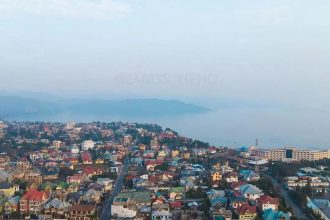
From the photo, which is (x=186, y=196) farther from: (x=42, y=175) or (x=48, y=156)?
(x=48, y=156)

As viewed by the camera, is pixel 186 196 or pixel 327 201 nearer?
pixel 327 201

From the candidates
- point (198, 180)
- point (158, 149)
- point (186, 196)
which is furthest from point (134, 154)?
point (186, 196)

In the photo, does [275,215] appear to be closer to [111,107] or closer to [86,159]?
[86,159]

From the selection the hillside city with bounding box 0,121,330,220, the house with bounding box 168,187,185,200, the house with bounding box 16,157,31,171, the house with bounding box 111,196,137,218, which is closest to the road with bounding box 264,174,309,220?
the hillside city with bounding box 0,121,330,220

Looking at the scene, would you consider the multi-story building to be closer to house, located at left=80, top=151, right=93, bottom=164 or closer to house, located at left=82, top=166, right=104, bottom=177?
house, located at left=80, top=151, right=93, bottom=164

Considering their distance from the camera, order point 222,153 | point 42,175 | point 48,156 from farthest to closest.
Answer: point 222,153 < point 48,156 < point 42,175

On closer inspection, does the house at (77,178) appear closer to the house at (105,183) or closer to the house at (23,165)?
the house at (105,183)
